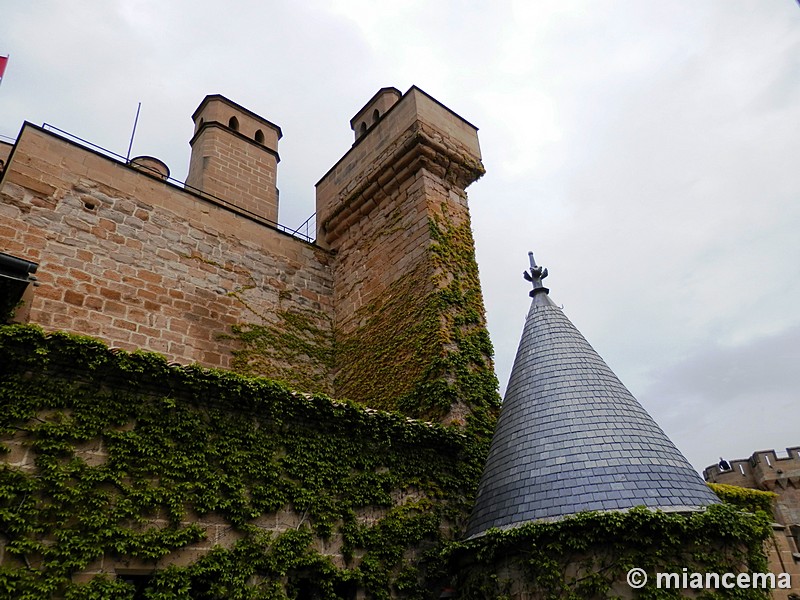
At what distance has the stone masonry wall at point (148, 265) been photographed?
7.54 meters

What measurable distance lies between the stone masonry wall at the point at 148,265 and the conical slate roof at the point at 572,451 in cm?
371

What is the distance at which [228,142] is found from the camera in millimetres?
12844

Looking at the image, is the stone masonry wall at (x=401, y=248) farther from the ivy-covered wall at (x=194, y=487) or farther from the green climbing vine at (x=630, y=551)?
the green climbing vine at (x=630, y=551)

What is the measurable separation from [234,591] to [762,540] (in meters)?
4.91

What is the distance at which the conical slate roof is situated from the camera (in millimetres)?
5746

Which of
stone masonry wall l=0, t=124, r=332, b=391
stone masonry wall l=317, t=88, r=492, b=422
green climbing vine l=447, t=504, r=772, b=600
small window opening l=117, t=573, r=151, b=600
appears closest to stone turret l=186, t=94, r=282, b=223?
stone masonry wall l=317, t=88, r=492, b=422

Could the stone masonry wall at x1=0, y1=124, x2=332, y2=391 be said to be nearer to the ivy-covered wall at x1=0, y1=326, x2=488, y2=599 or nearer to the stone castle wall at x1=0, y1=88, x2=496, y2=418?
the stone castle wall at x1=0, y1=88, x2=496, y2=418

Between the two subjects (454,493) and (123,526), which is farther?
(454,493)

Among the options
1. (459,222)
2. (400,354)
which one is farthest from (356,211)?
(400,354)

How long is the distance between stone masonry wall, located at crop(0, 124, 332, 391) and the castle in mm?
33

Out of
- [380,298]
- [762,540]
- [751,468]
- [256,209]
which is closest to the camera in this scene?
[762,540]

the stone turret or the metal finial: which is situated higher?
the stone turret

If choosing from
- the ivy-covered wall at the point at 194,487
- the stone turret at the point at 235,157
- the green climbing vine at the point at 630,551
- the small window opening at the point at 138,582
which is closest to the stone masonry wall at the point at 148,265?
the stone turret at the point at 235,157

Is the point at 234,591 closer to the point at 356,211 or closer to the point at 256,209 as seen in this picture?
the point at 356,211
